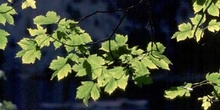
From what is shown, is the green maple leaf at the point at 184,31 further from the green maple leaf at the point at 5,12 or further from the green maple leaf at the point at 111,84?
the green maple leaf at the point at 5,12

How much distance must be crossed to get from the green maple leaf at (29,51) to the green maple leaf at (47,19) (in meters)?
0.07

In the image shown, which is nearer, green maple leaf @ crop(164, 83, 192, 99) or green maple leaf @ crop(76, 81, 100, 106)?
green maple leaf @ crop(76, 81, 100, 106)

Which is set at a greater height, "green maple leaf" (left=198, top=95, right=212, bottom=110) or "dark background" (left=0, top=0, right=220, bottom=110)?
"dark background" (left=0, top=0, right=220, bottom=110)

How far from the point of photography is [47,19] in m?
1.41

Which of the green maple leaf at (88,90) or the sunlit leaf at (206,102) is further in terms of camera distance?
the sunlit leaf at (206,102)

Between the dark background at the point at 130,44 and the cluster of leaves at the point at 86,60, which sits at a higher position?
the dark background at the point at 130,44

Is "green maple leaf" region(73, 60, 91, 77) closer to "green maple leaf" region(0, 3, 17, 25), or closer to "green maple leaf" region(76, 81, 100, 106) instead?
"green maple leaf" region(76, 81, 100, 106)

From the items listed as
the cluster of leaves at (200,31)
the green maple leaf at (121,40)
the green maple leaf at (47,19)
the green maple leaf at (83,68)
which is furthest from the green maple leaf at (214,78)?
the green maple leaf at (47,19)

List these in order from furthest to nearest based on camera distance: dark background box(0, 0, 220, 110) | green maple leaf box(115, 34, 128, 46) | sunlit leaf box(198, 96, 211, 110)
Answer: dark background box(0, 0, 220, 110) → sunlit leaf box(198, 96, 211, 110) → green maple leaf box(115, 34, 128, 46)

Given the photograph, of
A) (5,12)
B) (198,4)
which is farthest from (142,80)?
(5,12)

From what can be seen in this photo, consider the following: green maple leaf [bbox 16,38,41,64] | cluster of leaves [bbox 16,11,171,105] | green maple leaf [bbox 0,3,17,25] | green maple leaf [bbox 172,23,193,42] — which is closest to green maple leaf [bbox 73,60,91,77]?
cluster of leaves [bbox 16,11,171,105]

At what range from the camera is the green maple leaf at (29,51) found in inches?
55.4

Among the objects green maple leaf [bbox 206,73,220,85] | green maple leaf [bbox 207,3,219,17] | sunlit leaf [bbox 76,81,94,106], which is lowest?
sunlit leaf [bbox 76,81,94,106]

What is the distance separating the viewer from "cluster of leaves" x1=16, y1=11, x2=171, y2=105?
4.59 feet
